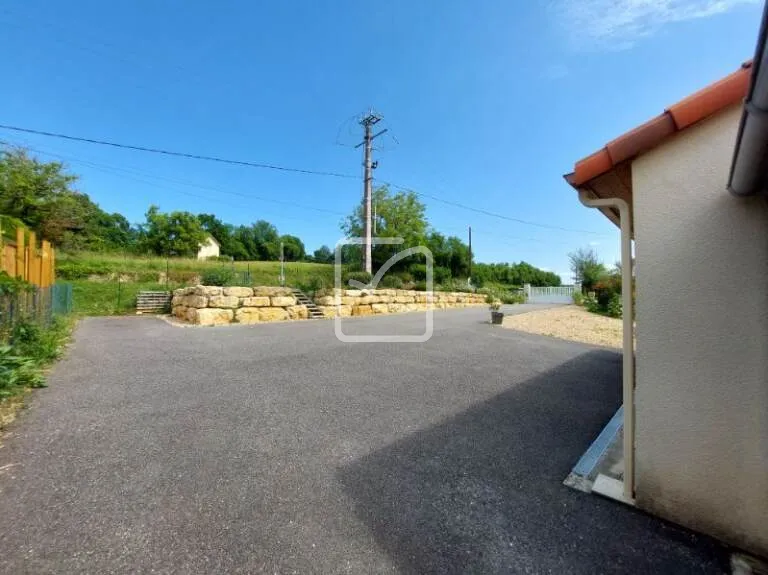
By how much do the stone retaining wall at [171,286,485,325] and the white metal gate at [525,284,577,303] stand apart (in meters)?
13.4

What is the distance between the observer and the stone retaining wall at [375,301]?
12.1 metres

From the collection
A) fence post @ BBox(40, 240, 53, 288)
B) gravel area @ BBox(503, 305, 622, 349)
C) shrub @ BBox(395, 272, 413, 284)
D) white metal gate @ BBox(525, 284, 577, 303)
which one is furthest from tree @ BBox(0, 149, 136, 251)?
white metal gate @ BBox(525, 284, 577, 303)

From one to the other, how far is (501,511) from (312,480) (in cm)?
117

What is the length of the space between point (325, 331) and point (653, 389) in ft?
24.2

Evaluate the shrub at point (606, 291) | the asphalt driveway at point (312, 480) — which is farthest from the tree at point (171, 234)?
the shrub at point (606, 291)

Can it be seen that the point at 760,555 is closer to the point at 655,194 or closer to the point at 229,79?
the point at 655,194

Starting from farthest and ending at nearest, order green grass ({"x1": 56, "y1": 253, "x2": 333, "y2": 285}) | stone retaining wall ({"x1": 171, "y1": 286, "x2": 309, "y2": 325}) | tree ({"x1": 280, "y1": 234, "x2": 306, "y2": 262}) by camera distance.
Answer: tree ({"x1": 280, "y1": 234, "x2": 306, "y2": 262}), green grass ({"x1": 56, "y1": 253, "x2": 333, "y2": 285}), stone retaining wall ({"x1": 171, "y1": 286, "x2": 309, "y2": 325})

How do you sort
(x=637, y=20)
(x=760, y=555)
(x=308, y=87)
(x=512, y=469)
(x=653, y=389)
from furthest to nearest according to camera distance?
(x=308, y=87) → (x=637, y=20) → (x=512, y=469) → (x=653, y=389) → (x=760, y=555)

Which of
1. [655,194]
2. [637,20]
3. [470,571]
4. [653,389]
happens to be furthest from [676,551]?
[637,20]

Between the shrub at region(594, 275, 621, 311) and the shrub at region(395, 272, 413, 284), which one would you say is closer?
the shrub at region(594, 275, 621, 311)

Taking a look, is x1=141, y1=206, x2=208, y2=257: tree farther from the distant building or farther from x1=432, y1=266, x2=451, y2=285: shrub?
x1=432, y1=266, x2=451, y2=285: shrub

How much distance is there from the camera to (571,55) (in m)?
6.82

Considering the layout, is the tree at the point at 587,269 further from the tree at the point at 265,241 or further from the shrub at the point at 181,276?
the tree at the point at 265,241

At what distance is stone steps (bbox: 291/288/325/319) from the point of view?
11.5 metres
